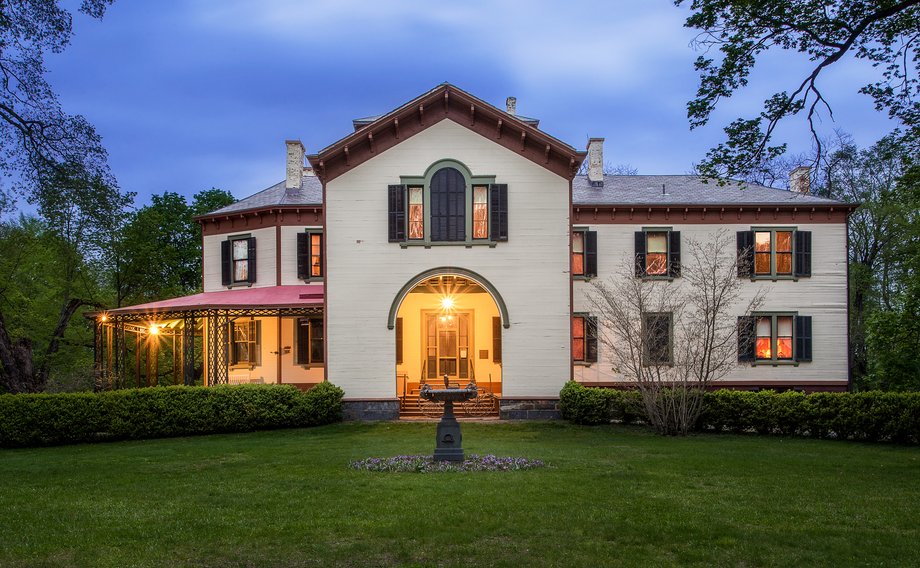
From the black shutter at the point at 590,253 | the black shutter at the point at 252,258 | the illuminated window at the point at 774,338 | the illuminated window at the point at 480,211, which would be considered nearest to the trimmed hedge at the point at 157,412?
the illuminated window at the point at 480,211

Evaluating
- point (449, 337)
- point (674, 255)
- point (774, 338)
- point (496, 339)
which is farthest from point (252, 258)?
point (774, 338)

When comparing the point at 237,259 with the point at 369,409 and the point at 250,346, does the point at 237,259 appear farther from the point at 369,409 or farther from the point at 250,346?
the point at 369,409

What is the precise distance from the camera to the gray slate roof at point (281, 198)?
28.2 m

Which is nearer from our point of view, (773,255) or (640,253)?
(640,253)

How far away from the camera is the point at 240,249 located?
28875mm

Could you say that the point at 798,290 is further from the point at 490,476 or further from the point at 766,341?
the point at 490,476

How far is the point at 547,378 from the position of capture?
916 inches

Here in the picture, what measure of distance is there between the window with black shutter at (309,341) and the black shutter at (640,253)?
36.2ft

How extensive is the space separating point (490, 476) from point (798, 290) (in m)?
18.6

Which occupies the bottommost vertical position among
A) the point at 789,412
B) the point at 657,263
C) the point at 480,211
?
the point at 789,412

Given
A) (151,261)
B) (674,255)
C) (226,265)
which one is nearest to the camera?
(674,255)

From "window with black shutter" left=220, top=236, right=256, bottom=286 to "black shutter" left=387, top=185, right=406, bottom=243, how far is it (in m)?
7.26

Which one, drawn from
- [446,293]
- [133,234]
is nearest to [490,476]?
[446,293]

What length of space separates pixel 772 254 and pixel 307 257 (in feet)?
53.0
